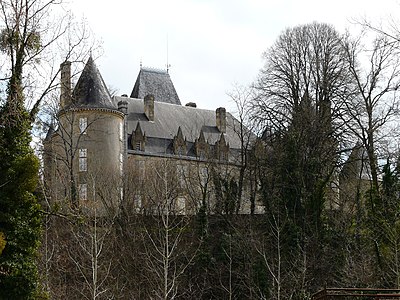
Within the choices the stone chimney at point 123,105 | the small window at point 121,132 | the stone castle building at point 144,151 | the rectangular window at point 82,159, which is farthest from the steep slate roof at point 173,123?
the rectangular window at point 82,159

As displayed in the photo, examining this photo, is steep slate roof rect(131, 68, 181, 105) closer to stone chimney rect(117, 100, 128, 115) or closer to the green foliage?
stone chimney rect(117, 100, 128, 115)

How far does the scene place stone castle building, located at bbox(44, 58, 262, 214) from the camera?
135ft

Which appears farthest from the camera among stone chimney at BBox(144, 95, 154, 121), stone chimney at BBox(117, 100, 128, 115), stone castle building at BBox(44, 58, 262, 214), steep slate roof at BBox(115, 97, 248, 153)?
stone chimney at BBox(144, 95, 154, 121)

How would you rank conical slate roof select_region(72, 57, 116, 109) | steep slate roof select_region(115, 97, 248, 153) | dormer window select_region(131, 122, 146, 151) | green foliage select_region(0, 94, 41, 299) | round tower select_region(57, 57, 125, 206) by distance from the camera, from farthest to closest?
steep slate roof select_region(115, 97, 248, 153) → dormer window select_region(131, 122, 146, 151) → conical slate roof select_region(72, 57, 116, 109) → round tower select_region(57, 57, 125, 206) → green foliage select_region(0, 94, 41, 299)

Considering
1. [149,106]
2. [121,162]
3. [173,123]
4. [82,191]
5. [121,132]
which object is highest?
[149,106]

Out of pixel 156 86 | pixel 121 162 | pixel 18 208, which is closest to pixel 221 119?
pixel 156 86

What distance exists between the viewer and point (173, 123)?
196 feet

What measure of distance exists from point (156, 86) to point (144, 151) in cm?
1115

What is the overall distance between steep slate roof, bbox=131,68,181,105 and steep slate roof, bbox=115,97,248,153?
3.02 m

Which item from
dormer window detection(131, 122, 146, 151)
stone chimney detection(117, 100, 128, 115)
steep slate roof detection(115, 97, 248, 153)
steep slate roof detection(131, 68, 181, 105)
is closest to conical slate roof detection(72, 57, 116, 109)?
stone chimney detection(117, 100, 128, 115)

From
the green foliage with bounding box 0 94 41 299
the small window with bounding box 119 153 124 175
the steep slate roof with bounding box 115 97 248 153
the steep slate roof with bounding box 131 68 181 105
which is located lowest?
the green foliage with bounding box 0 94 41 299

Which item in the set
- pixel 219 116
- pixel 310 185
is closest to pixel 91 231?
pixel 310 185

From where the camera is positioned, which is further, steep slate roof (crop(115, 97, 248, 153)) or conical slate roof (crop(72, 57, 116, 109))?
steep slate roof (crop(115, 97, 248, 153))

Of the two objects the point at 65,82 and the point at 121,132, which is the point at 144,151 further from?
the point at 65,82
